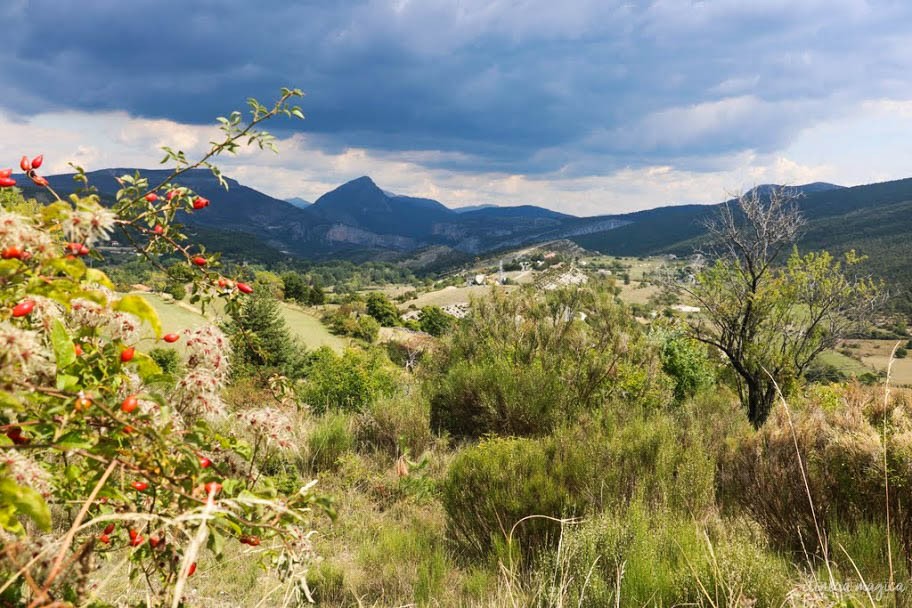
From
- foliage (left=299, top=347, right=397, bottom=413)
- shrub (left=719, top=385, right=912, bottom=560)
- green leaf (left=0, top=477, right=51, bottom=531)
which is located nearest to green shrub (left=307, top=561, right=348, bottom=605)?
green leaf (left=0, top=477, right=51, bottom=531)

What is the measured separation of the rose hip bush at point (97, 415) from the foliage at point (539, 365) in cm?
579

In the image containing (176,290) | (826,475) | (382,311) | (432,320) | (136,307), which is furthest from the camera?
(382,311)

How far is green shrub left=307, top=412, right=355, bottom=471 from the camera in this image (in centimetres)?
650

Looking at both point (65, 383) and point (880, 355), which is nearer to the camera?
point (65, 383)

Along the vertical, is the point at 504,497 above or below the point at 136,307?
below

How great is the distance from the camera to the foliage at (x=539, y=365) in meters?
7.42

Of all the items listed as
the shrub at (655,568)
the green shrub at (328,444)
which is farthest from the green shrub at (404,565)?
the green shrub at (328,444)

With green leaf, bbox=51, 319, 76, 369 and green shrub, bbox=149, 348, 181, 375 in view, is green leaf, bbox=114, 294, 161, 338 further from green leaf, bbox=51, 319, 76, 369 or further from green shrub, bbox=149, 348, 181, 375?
green shrub, bbox=149, 348, 181, 375

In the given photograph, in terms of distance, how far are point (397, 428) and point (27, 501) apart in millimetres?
6666

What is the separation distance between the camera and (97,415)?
116 cm

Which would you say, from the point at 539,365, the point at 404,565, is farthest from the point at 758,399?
the point at 404,565

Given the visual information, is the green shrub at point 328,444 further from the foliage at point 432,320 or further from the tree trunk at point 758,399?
the foliage at point 432,320

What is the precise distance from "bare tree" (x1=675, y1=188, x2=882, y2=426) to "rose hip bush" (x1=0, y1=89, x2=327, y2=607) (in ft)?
53.1

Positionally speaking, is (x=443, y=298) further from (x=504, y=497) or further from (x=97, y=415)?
(x=97, y=415)
